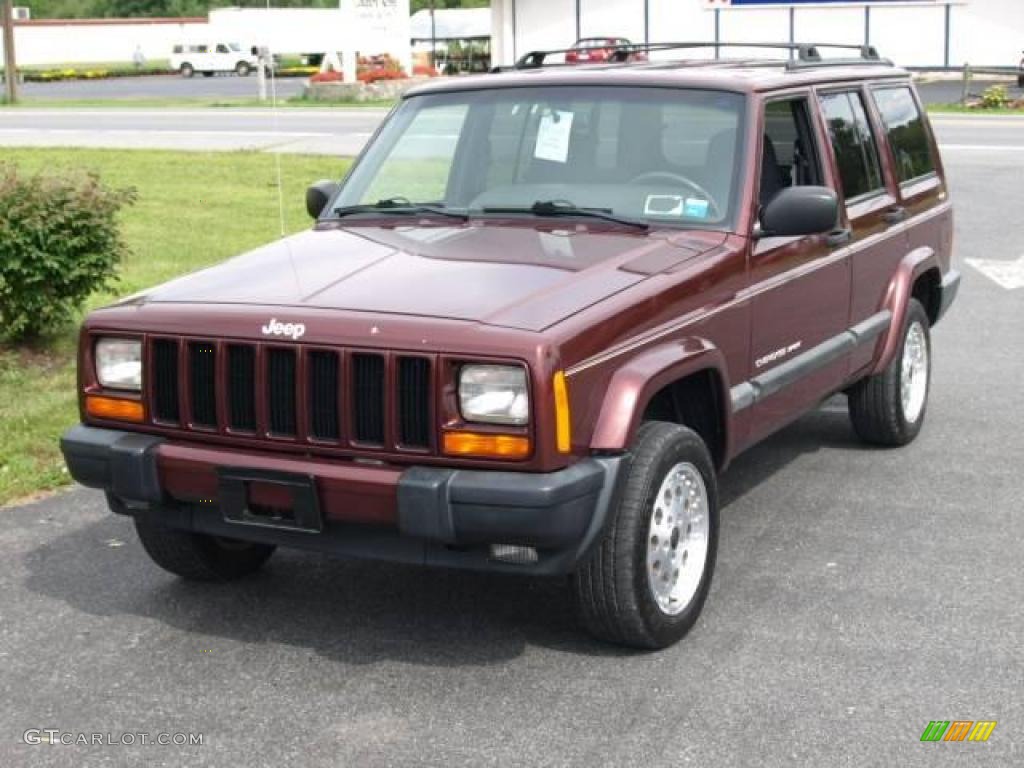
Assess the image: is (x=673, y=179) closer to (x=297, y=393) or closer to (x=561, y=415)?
(x=561, y=415)

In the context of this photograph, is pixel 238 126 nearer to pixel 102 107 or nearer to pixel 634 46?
pixel 102 107

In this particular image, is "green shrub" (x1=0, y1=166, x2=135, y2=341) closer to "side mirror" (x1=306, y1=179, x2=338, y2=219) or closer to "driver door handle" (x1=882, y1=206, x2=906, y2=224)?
"side mirror" (x1=306, y1=179, x2=338, y2=219)

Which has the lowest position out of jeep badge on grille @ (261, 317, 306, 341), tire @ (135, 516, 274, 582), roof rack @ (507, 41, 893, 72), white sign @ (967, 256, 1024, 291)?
white sign @ (967, 256, 1024, 291)

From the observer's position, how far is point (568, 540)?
444 cm

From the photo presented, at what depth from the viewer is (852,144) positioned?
689 centimetres

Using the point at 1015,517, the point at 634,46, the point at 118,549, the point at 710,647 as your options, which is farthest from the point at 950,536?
the point at 118,549

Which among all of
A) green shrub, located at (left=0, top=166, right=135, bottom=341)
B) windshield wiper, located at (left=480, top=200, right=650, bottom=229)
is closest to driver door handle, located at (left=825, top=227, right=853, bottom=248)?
windshield wiper, located at (left=480, top=200, right=650, bottom=229)

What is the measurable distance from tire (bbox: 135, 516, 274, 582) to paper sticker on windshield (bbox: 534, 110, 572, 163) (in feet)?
6.15

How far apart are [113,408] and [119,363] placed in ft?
Answer: 0.49

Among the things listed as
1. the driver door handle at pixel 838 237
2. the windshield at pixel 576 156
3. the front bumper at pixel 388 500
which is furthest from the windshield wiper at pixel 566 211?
the front bumper at pixel 388 500

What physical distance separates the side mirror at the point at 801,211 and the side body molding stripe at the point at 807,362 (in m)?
0.58

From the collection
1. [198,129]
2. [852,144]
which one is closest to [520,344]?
[852,144]

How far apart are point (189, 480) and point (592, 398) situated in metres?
1.30

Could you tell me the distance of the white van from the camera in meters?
72.4
